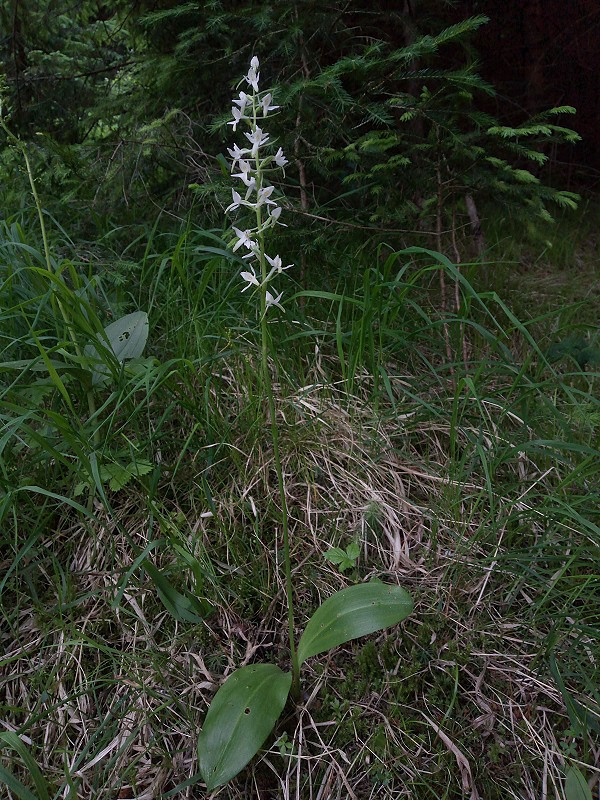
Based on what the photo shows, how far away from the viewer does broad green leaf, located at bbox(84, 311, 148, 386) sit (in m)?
1.97

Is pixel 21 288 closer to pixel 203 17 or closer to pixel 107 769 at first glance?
pixel 203 17

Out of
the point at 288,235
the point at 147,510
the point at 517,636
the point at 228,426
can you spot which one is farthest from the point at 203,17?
A: the point at 517,636

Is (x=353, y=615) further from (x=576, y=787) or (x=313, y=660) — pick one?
(x=576, y=787)

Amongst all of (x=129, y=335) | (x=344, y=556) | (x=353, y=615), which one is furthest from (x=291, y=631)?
(x=129, y=335)

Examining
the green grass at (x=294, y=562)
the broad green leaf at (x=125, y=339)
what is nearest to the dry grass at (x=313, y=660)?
the green grass at (x=294, y=562)

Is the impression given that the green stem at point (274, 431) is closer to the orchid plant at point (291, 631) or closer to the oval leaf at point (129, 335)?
the orchid plant at point (291, 631)

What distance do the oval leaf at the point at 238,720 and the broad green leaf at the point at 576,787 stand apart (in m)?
0.63

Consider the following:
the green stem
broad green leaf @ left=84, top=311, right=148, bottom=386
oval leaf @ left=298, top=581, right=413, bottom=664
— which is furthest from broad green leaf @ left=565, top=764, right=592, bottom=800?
broad green leaf @ left=84, top=311, right=148, bottom=386

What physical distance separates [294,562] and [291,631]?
0.31 m

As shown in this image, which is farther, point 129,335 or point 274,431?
point 129,335

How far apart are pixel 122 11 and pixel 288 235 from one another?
5.09 ft

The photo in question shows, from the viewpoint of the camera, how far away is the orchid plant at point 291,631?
1.28 meters

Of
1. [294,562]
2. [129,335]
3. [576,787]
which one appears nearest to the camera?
[576,787]

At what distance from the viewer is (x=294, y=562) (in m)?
1.72
